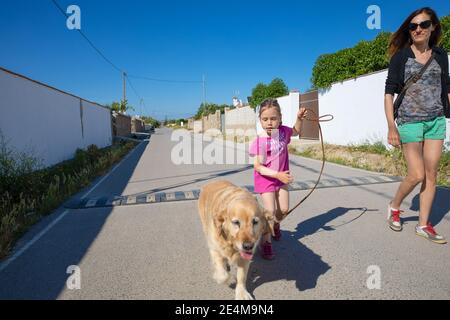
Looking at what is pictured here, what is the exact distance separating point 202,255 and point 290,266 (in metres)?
0.98

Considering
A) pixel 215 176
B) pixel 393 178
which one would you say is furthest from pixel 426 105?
pixel 215 176

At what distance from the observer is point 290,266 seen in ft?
11.0

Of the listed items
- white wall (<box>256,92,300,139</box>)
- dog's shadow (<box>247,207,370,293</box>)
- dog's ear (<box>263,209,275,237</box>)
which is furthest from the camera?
white wall (<box>256,92,300,139</box>)

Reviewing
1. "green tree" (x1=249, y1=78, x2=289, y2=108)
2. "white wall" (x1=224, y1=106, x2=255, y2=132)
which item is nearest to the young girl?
"green tree" (x1=249, y1=78, x2=289, y2=108)

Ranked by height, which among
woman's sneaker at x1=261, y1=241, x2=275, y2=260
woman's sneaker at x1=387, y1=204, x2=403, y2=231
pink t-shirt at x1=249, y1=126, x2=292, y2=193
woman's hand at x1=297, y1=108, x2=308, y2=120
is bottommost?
woman's sneaker at x1=261, y1=241, x2=275, y2=260

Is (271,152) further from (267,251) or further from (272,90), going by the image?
(272,90)

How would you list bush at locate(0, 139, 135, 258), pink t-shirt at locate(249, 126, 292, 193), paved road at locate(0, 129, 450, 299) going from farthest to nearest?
bush at locate(0, 139, 135, 258) < pink t-shirt at locate(249, 126, 292, 193) < paved road at locate(0, 129, 450, 299)

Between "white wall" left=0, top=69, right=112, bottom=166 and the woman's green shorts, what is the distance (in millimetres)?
8457

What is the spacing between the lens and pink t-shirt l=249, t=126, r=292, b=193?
3.61 metres

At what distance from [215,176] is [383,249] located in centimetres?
596

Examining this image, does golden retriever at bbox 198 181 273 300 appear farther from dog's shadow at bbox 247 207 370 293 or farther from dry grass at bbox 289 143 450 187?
dry grass at bbox 289 143 450 187

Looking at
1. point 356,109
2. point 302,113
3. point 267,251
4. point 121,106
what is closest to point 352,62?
point 356,109

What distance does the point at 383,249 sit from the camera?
3.66 metres

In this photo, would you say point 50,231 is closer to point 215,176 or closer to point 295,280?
point 295,280
